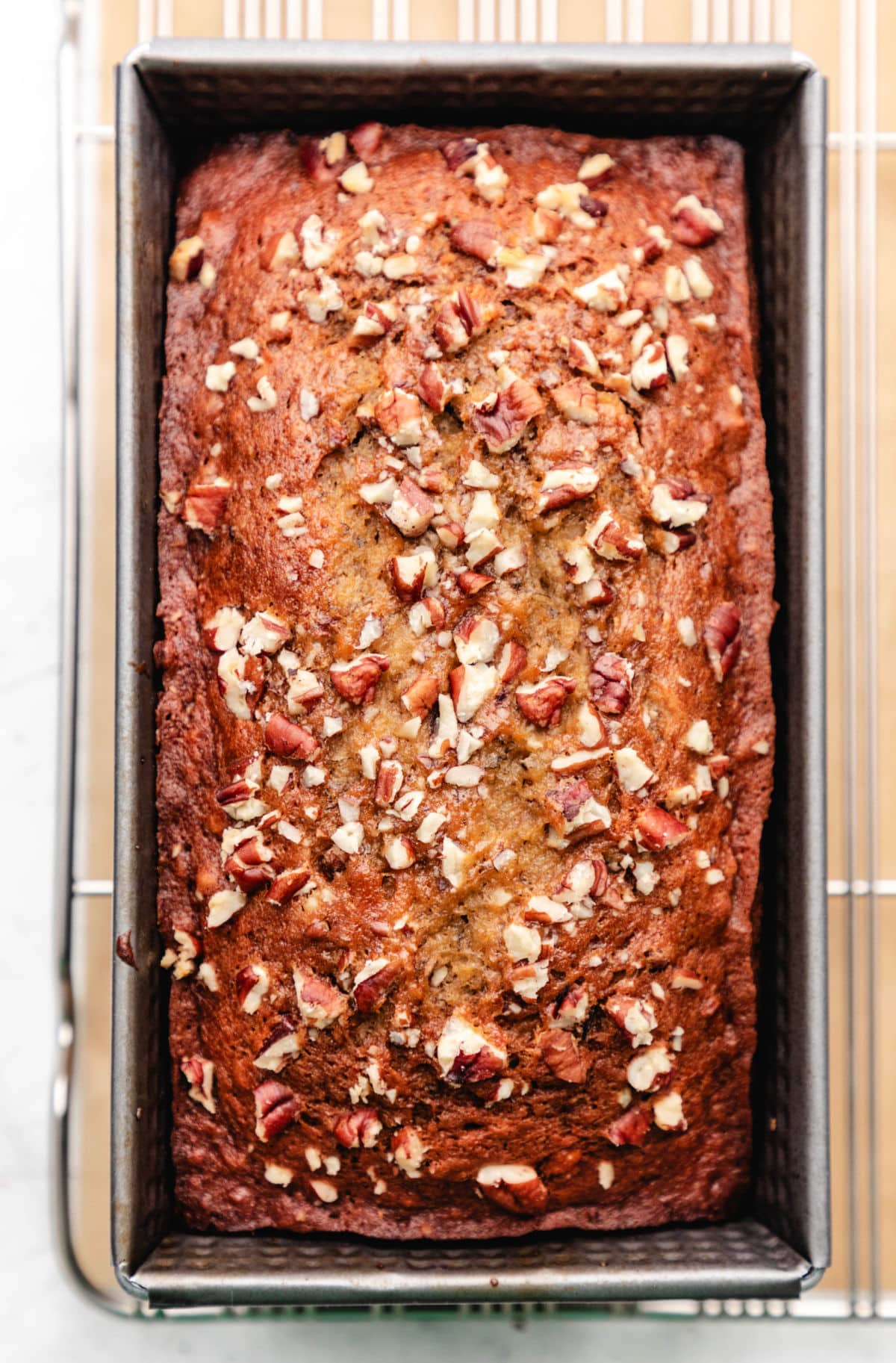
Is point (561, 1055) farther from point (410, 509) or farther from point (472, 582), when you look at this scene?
point (410, 509)

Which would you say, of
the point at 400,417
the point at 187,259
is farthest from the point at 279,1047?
the point at 187,259

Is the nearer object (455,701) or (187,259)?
(455,701)

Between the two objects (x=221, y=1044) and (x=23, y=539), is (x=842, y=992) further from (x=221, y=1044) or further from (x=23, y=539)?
(x=23, y=539)

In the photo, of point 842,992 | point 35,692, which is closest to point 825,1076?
point 842,992

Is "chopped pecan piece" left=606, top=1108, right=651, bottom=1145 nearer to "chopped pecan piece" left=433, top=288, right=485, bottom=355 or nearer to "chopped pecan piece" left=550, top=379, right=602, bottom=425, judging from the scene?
"chopped pecan piece" left=550, top=379, right=602, bottom=425

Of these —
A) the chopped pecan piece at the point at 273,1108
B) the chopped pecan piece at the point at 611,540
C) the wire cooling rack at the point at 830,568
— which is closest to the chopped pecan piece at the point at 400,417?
the chopped pecan piece at the point at 611,540

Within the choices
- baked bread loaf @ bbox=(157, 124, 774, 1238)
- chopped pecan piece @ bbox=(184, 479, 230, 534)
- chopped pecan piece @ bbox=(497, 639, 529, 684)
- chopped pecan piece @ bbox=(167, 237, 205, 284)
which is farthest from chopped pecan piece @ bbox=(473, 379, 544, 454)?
chopped pecan piece @ bbox=(167, 237, 205, 284)
